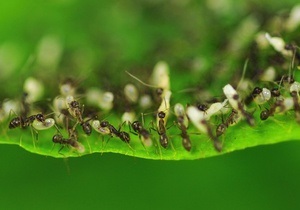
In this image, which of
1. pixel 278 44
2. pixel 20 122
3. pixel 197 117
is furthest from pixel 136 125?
pixel 278 44

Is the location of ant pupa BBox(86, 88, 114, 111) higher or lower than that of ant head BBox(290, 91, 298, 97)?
higher

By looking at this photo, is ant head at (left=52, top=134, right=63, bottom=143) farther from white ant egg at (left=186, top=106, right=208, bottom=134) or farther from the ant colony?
white ant egg at (left=186, top=106, right=208, bottom=134)

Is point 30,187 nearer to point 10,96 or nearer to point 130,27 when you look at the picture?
point 10,96

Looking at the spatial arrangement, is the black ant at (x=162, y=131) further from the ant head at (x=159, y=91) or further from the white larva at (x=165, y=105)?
the ant head at (x=159, y=91)

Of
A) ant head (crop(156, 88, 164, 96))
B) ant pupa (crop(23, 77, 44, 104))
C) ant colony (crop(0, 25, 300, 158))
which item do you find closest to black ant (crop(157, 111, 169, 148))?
ant colony (crop(0, 25, 300, 158))

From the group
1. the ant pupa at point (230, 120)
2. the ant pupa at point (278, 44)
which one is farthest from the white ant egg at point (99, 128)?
the ant pupa at point (278, 44)

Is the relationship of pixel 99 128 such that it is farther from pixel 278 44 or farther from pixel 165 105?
pixel 278 44
